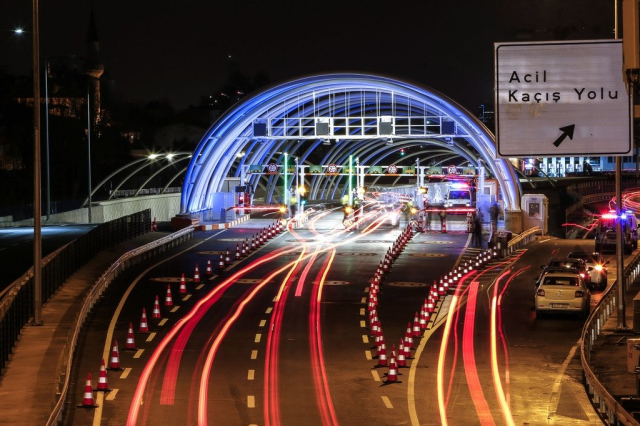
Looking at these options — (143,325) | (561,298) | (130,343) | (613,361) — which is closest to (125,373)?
(130,343)

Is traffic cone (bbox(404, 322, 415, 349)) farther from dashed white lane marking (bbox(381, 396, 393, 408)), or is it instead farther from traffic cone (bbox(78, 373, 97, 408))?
traffic cone (bbox(78, 373, 97, 408))

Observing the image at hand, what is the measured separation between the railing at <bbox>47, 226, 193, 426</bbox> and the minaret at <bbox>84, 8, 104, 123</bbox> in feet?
151

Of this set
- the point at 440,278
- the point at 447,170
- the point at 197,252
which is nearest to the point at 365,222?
the point at 447,170

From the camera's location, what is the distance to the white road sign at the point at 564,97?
44.7 ft

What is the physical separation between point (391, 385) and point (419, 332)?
5668mm

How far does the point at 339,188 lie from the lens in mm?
123875

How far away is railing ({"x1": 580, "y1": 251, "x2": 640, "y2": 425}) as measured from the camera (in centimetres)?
1480

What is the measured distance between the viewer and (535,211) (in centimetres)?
5781

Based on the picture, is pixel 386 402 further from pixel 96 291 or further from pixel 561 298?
pixel 96 291

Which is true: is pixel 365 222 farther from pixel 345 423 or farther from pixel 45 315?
pixel 345 423

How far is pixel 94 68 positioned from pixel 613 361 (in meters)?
90.5

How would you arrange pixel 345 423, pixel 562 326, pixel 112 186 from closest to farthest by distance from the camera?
pixel 345 423
pixel 562 326
pixel 112 186

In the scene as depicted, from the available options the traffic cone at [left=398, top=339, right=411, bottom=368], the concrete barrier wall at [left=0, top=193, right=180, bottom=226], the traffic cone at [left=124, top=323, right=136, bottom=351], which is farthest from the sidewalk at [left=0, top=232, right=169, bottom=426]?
the concrete barrier wall at [left=0, top=193, right=180, bottom=226]

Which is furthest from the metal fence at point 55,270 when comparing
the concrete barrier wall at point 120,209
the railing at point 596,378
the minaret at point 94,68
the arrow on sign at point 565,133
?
the minaret at point 94,68
